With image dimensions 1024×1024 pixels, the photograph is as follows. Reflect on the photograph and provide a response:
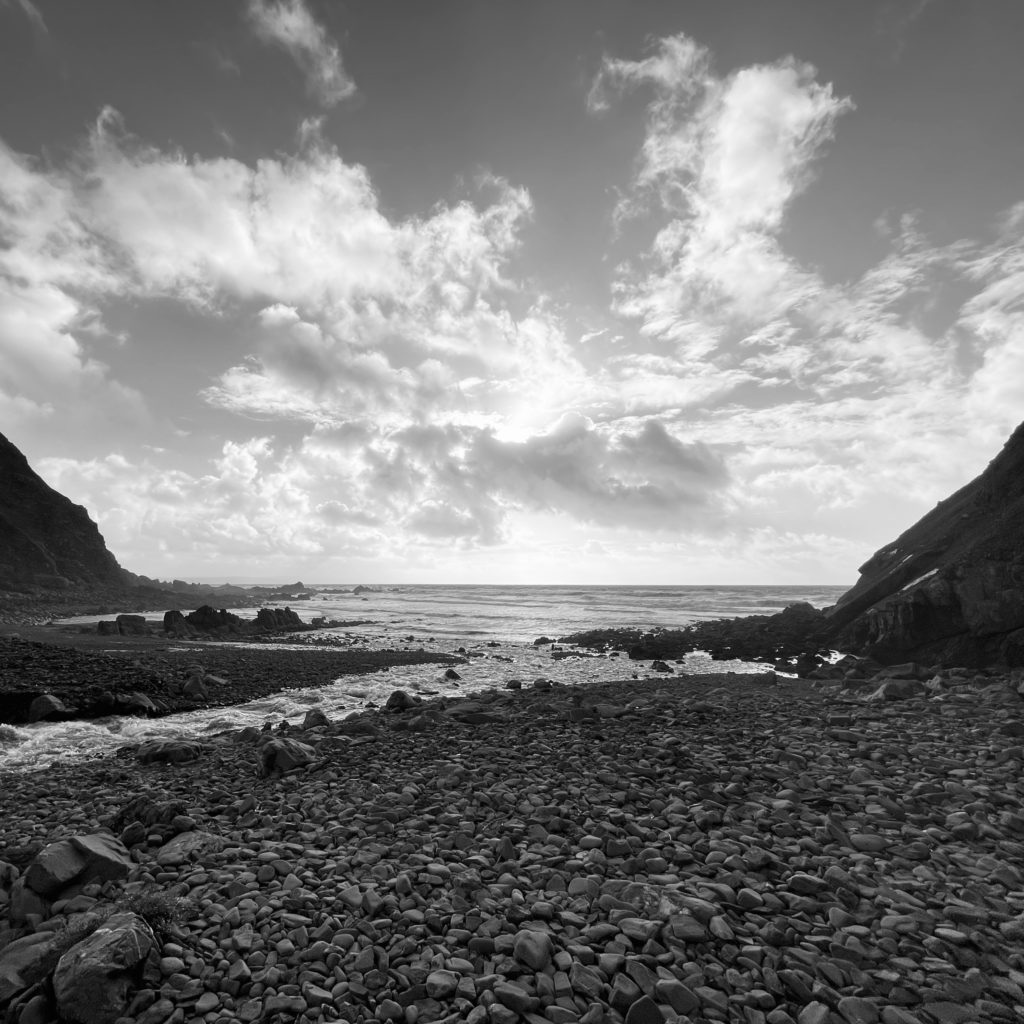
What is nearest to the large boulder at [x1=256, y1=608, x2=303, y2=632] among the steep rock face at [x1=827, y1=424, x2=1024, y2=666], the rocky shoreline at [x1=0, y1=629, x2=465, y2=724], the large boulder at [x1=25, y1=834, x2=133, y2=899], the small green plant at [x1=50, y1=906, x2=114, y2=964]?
the rocky shoreline at [x1=0, y1=629, x2=465, y2=724]

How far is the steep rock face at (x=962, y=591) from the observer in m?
21.8

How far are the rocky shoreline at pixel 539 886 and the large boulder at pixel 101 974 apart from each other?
2cm

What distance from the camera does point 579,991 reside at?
4.04 metres

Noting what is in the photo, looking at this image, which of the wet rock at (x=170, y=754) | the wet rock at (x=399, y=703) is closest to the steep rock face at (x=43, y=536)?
the wet rock at (x=399, y=703)

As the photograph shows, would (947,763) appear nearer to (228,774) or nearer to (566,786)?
(566,786)

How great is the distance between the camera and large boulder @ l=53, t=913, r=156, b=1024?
3.80 meters

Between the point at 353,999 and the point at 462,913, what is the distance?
48.8 inches

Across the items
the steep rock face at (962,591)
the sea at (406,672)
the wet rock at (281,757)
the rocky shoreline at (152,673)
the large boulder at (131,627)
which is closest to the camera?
the wet rock at (281,757)

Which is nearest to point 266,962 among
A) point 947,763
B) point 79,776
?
point 79,776

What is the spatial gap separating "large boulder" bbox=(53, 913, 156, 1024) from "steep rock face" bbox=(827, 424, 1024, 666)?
2793 centimetres

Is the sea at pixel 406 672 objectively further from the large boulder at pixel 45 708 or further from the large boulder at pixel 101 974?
the large boulder at pixel 101 974

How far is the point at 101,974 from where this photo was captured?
3955 mm

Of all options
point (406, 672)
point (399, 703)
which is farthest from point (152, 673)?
point (399, 703)

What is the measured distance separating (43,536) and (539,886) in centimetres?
10592
